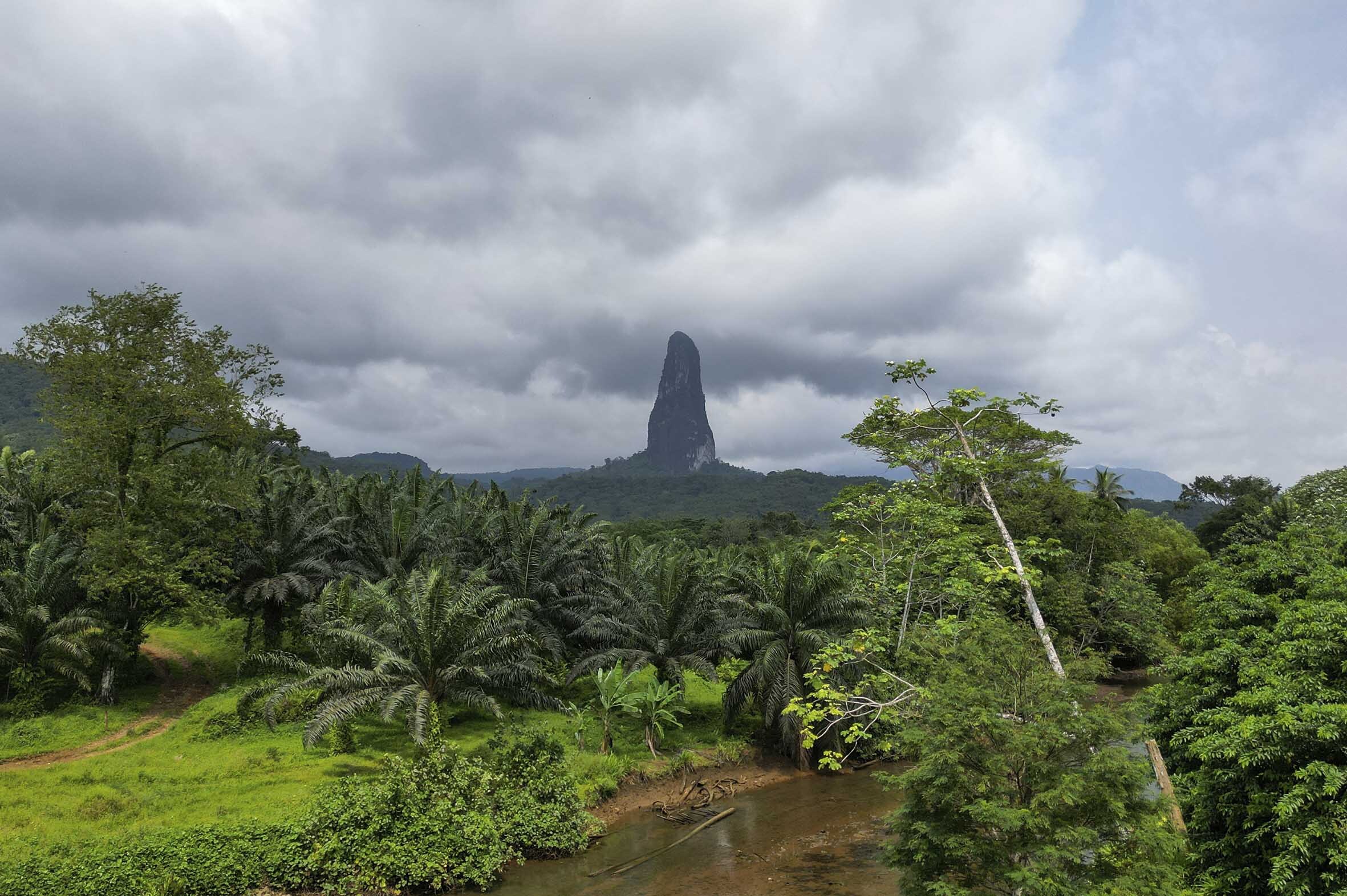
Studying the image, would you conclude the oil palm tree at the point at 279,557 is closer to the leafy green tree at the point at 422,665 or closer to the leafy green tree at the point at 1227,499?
the leafy green tree at the point at 422,665

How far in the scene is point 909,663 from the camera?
43.3 feet

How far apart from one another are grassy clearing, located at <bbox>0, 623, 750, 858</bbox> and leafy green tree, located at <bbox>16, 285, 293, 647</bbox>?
3.45 m

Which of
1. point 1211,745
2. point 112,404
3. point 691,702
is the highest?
point 112,404

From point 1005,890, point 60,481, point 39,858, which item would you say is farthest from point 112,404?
point 1005,890

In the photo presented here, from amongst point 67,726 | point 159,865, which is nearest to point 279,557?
point 67,726

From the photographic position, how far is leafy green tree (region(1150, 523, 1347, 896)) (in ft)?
17.8

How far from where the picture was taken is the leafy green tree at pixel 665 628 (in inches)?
743

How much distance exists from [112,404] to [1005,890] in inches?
861

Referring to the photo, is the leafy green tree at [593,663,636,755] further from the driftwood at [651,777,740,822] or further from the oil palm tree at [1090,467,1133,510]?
the oil palm tree at [1090,467,1133,510]

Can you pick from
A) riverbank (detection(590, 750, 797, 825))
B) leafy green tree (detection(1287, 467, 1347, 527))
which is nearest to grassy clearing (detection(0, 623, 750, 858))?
riverbank (detection(590, 750, 797, 825))

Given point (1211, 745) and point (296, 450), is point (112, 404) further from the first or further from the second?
point (296, 450)

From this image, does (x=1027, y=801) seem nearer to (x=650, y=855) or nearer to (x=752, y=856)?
(x=752, y=856)

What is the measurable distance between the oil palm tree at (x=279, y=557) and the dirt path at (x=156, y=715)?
2.19m

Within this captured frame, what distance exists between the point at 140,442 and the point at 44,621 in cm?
559
